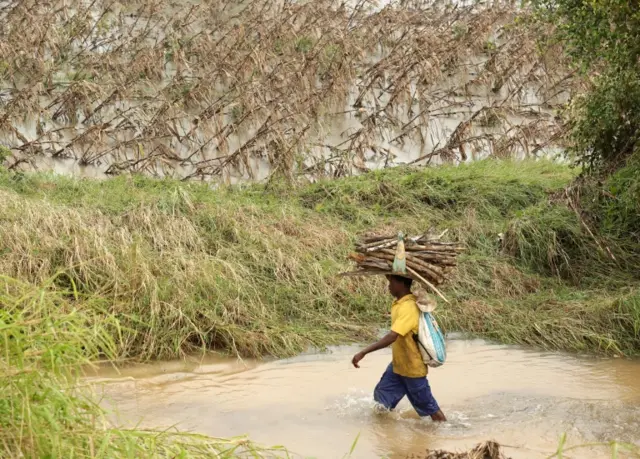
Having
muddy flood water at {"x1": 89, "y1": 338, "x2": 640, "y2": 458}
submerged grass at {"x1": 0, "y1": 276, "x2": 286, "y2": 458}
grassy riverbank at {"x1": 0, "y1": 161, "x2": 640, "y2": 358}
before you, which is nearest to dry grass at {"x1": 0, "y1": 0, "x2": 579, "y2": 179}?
grassy riverbank at {"x1": 0, "y1": 161, "x2": 640, "y2": 358}

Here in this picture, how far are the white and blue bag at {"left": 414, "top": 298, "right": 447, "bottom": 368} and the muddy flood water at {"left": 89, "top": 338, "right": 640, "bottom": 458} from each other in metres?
0.48

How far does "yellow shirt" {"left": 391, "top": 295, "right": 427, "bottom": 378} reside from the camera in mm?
5312

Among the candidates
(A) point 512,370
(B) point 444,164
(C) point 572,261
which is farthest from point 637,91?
(B) point 444,164

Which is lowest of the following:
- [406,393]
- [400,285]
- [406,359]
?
[406,393]

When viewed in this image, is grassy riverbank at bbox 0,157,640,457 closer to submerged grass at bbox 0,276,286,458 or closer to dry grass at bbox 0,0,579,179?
dry grass at bbox 0,0,579,179

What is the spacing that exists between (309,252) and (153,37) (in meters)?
7.12

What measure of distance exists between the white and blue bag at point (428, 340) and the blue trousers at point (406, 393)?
0.56 ft

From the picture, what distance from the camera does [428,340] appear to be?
5.31 m

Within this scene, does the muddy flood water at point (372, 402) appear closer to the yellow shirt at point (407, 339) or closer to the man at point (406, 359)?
the man at point (406, 359)

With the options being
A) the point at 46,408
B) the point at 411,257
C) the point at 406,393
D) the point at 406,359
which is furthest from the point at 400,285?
the point at 46,408

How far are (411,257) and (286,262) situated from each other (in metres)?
2.94

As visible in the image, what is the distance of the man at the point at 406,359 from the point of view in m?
5.31

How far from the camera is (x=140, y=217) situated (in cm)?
840

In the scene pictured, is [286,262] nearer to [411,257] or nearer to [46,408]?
[411,257]
